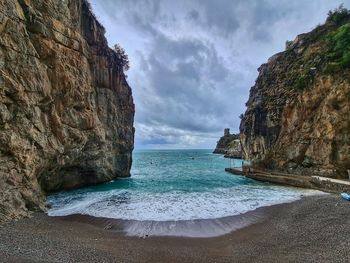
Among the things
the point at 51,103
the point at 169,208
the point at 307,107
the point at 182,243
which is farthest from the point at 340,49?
the point at 51,103

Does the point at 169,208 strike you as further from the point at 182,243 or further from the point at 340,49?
the point at 340,49

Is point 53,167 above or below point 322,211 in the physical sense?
above

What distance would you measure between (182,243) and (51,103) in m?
20.8

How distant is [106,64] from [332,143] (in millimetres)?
40145

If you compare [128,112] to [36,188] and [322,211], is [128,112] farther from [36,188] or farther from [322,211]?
[322,211]

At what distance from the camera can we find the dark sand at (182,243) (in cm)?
1249

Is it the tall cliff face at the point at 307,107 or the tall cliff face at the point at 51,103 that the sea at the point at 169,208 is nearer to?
the tall cliff face at the point at 51,103

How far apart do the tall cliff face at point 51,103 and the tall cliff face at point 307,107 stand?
34743 mm

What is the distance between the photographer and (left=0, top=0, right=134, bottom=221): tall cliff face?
2053 cm

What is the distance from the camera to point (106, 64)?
43.4 meters

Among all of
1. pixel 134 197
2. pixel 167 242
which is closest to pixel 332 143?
pixel 134 197

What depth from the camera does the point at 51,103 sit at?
26844 millimetres

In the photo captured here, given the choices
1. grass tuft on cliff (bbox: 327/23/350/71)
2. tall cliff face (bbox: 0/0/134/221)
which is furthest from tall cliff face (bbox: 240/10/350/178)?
tall cliff face (bbox: 0/0/134/221)

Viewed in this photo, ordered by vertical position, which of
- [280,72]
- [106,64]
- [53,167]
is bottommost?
[53,167]
